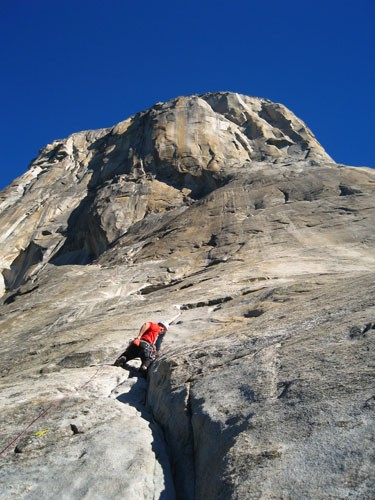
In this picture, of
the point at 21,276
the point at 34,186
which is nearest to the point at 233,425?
the point at 21,276

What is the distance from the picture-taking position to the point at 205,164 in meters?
40.8

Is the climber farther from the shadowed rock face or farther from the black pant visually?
the shadowed rock face

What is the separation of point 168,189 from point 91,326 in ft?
84.8

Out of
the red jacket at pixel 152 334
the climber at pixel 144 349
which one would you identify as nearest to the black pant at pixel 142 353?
the climber at pixel 144 349

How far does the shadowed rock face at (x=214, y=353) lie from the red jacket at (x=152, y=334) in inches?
11.9

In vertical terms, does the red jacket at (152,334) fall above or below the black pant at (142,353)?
above

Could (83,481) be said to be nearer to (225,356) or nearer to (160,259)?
(225,356)

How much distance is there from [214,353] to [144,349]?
2.55m

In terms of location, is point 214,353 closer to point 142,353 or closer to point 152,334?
point 142,353

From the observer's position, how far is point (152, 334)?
10898mm

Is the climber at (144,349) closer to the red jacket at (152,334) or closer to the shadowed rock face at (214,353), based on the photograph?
the red jacket at (152,334)

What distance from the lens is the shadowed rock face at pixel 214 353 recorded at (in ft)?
16.0

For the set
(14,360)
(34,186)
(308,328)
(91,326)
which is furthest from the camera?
(34,186)

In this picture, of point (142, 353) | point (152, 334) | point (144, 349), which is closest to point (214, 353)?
point (144, 349)
